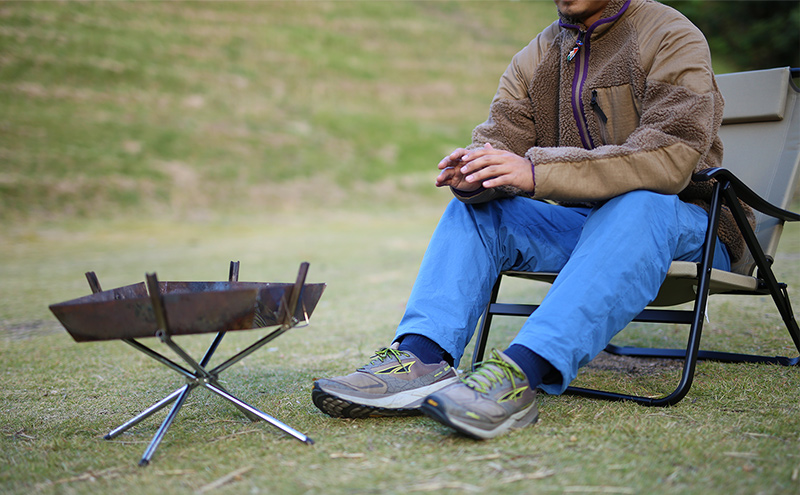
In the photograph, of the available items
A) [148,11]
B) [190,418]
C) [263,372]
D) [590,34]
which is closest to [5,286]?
[263,372]

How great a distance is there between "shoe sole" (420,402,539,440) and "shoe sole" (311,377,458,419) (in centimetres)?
18

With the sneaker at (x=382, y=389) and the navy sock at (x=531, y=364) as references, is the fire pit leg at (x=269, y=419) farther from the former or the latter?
the navy sock at (x=531, y=364)

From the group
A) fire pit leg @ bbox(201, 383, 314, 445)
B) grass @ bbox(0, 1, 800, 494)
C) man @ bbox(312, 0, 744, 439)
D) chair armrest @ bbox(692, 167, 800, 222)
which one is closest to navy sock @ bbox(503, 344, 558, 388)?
man @ bbox(312, 0, 744, 439)

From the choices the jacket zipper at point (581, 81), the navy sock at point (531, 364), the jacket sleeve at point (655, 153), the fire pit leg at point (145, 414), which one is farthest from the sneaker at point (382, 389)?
the jacket zipper at point (581, 81)

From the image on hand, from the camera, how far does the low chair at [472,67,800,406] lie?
1.67 meters

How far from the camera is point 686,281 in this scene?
177 cm

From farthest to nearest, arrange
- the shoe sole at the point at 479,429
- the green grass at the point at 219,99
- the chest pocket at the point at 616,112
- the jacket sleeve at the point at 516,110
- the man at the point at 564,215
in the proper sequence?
the green grass at the point at 219,99 < the jacket sleeve at the point at 516,110 < the chest pocket at the point at 616,112 < the man at the point at 564,215 < the shoe sole at the point at 479,429

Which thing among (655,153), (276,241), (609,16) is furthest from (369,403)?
(276,241)

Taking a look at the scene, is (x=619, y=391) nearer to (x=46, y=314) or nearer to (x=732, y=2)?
(x=46, y=314)

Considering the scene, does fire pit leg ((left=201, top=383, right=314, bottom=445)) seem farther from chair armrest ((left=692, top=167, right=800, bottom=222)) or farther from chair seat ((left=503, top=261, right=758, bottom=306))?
chair armrest ((left=692, top=167, right=800, bottom=222))

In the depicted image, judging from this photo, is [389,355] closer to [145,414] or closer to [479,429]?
[479,429]

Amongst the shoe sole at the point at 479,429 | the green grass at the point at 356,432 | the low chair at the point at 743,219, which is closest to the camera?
the green grass at the point at 356,432

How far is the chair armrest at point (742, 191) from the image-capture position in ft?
5.42

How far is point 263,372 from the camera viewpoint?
2.35 metres
